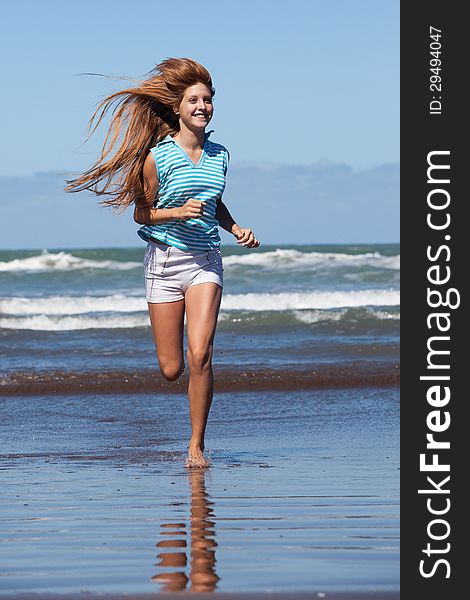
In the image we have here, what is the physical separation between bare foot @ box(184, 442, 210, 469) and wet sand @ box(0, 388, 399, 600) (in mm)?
83

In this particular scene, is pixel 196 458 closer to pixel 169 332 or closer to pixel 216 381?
pixel 169 332

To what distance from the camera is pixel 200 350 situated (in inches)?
239

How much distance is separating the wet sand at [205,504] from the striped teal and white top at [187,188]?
4.03ft

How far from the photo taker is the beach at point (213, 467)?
12.3ft

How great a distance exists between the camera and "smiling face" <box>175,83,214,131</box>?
6.06m

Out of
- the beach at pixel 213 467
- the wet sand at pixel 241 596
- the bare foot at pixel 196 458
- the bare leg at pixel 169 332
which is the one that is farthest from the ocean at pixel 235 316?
the wet sand at pixel 241 596

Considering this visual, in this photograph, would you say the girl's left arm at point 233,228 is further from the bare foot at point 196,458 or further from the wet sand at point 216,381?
the wet sand at point 216,381

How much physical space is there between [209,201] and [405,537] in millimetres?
2585

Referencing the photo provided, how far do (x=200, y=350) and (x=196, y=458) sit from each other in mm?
591

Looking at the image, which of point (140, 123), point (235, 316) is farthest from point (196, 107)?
point (235, 316)

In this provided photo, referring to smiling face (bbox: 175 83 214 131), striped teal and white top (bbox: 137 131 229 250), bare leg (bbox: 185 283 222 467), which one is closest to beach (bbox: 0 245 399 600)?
bare leg (bbox: 185 283 222 467)

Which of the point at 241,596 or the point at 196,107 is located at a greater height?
the point at 196,107

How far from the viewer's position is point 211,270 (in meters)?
6.16

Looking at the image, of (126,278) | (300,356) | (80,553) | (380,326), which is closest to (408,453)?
(80,553)
